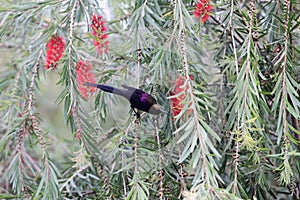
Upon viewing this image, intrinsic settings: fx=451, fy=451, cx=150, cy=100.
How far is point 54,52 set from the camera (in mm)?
1056

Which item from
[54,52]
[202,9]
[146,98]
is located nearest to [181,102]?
[146,98]

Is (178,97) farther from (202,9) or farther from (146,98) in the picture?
(202,9)

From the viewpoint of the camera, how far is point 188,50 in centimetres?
79

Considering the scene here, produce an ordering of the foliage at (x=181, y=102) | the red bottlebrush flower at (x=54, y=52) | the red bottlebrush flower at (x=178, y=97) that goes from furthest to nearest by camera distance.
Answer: the red bottlebrush flower at (x=54, y=52)
the red bottlebrush flower at (x=178, y=97)
the foliage at (x=181, y=102)

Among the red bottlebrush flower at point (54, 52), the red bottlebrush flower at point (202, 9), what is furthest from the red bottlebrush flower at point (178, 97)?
the red bottlebrush flower at point (54, 52)

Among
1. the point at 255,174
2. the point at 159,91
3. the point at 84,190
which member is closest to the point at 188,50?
the point at 159,91

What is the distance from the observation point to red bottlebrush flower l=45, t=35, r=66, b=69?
1.03m

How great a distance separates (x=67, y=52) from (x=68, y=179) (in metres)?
0.45

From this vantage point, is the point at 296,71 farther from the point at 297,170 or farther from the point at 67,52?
the point at 67,52

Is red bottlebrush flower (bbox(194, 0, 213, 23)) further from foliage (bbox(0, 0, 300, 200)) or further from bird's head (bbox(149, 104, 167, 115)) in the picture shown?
bird's head (bbox(149, 104, 167, 115))

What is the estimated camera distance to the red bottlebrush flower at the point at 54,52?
1.03 meters

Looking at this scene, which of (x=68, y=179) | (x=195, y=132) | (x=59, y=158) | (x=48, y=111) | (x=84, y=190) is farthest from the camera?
(x=48, y=111)

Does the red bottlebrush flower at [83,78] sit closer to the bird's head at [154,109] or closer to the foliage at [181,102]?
the foliage at [181,102]

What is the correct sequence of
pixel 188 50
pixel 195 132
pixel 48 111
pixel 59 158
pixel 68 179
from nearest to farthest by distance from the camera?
pixel 195 132, pixel 188 50, pixel 68 179, pixel 59 158, pixel 48 111
